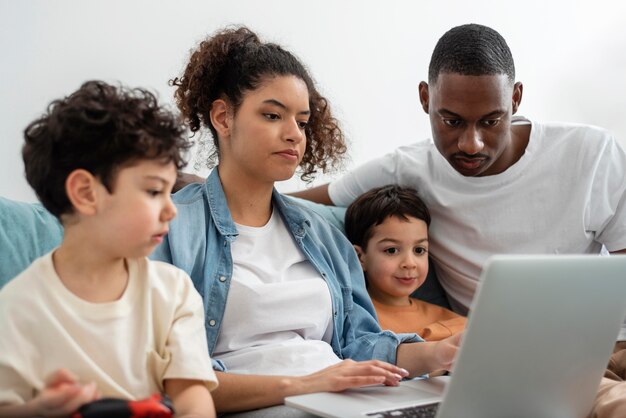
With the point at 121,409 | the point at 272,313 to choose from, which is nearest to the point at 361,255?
the point at 272,313

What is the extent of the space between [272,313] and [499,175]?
72cm

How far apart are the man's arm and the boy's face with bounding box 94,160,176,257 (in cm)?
108

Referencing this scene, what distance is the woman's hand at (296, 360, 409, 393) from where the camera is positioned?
1.26 meters

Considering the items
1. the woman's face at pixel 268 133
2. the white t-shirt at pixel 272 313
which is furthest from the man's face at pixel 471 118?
the white t-shirt at pixel 272 313

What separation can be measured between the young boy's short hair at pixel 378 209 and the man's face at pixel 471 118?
0.13 m

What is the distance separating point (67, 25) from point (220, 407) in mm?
1139

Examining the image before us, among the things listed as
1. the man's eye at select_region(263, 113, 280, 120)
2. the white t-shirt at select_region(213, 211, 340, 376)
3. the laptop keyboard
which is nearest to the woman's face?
the man's eye at select_region(263, 113, 280, 120)

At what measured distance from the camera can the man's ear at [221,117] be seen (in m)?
1.62

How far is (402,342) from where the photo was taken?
1.60 meters

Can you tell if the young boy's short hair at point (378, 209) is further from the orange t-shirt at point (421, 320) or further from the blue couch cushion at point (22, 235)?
the blue couch cushion at point (22, 235)

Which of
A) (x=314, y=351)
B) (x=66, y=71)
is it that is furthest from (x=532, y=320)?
(x=66, y=71)

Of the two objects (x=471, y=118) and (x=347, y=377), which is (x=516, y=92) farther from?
(x=347, y=377)

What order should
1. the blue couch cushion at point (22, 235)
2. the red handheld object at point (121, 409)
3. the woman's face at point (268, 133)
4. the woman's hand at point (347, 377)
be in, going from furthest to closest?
the woman's face at point (268, 133)
the blue couch cushion at point (22, 235)
the woman's hand at point (347, 377)
the red handheld object at point (121, 409)

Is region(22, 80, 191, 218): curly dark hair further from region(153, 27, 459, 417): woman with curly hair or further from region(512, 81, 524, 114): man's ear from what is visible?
region(512, 81, 524, 114): man's ear
